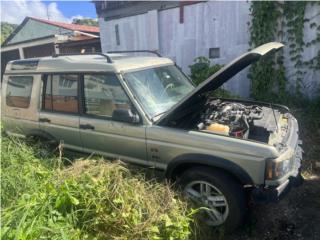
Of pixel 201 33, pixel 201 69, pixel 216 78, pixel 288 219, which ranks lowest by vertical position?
pixel 288 219

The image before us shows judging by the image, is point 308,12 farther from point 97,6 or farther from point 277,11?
point 97,6

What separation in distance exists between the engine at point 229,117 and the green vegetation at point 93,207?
3.02 feet

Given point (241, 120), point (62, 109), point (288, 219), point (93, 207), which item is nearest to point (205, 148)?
point (241, 120)

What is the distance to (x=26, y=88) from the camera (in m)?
5.01

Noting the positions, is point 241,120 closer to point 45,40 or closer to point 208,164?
point 208,164

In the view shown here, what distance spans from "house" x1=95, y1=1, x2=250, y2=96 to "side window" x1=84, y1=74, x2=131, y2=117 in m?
5.31

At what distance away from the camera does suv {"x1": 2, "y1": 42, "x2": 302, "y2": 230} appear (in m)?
3.28

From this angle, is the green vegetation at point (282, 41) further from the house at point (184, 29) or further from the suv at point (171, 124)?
the suv at point (171, 124)

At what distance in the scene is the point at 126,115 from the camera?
12.1 feet

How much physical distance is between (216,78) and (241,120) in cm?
81

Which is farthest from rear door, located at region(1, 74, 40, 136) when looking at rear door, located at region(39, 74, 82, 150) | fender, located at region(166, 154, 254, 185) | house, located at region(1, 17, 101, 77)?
house, located at region(1, 17, 101, 77)

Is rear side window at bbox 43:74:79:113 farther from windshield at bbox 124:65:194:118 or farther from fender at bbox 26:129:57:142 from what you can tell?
windshield at bbox 124:65:194:118

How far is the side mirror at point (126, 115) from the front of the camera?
145 inches

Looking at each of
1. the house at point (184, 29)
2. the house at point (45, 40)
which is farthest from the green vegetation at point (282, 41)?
the house at point (45, 40)
